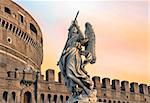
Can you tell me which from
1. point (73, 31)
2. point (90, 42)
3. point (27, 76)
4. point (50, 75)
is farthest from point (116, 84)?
point (73, 31)

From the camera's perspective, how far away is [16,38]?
39781 mm

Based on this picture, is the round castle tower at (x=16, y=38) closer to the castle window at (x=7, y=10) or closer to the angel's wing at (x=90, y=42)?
the castle window at (x=7, y=10)

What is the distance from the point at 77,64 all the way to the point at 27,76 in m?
23.2

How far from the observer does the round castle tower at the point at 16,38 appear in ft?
125

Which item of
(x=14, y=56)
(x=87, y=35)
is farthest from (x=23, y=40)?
(x=87, y=35)

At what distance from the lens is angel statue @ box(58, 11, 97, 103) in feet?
25.2

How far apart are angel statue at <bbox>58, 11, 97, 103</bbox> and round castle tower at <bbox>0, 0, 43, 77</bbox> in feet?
93.6

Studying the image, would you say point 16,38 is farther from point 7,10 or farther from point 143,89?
point 143,89

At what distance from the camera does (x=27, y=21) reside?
1658 inches

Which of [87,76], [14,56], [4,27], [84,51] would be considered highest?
[4,27]

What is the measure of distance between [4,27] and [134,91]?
13.8m

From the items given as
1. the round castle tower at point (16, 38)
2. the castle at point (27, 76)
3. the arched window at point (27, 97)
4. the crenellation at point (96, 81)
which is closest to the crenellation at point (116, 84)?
the castle at point (27, 76)

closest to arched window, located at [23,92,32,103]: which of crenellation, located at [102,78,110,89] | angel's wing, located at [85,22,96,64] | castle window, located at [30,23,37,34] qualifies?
crenellation, located at [102,78,110,89]

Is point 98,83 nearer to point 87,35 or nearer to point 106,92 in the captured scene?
point 106,92
